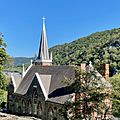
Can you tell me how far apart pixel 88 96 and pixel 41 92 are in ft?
75.7

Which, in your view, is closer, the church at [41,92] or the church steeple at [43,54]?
the church at [41,92]

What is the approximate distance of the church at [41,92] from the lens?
4681 centimetres

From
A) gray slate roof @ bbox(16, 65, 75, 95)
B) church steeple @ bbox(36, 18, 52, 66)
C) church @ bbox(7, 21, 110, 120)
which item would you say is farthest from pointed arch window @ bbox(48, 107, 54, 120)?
church steeple @ bbox(36, 18, 52, 66)

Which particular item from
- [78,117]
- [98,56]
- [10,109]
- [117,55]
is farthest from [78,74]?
[98,56]

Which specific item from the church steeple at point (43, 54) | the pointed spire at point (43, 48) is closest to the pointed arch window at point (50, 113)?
the church steeple at point (43, 54)

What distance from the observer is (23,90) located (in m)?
55.2

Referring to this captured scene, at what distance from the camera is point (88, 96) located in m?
26.6

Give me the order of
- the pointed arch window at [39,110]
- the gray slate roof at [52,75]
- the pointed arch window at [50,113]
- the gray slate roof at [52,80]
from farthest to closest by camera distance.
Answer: the pointed arch window at [39,110], the gray slate roof at [52,75], the pointed arch window at [50,113], the gray slate roof at [52,80]

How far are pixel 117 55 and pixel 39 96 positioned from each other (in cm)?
7955

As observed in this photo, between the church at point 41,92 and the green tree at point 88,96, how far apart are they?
15.1 m

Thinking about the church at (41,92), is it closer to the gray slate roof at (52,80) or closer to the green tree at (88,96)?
the gray slate roof at (52,80)

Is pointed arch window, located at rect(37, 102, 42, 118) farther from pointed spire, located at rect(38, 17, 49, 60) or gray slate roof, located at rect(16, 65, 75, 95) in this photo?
pointed spire, located at rect(38, 17, 49, 60)

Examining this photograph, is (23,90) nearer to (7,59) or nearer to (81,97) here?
(7,59)

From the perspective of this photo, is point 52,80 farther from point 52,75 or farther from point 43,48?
point 43,48
